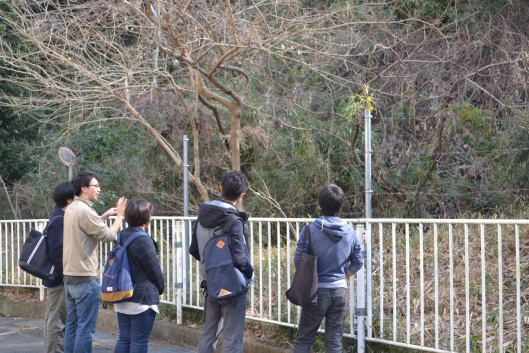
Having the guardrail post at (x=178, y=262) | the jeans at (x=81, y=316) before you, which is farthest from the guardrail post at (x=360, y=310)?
the guardrail post at (x=178, y=262)

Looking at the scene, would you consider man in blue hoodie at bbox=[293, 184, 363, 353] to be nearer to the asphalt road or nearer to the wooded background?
the asphalt road

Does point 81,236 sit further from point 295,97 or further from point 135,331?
point 295,97

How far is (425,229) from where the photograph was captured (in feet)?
22.1

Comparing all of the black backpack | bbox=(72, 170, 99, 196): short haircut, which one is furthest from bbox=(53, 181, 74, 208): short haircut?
bbox=(72, 170, 99, 196): short haircut

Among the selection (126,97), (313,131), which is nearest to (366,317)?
(126,97)

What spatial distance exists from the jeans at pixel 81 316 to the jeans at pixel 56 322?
14.9 inches

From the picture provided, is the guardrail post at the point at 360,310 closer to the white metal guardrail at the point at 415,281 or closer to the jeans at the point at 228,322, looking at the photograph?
the white metal guardrail at the point at 415,281

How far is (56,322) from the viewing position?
23.6ft

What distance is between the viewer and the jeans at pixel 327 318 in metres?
5.98

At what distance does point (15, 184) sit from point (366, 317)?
12.2 m

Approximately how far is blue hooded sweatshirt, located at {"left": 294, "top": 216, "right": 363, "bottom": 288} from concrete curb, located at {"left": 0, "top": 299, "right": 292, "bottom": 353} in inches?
59.5

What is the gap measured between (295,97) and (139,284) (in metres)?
7.82

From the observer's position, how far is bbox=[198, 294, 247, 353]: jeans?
591cm

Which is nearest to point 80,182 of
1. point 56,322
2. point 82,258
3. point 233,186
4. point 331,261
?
point 82,258
